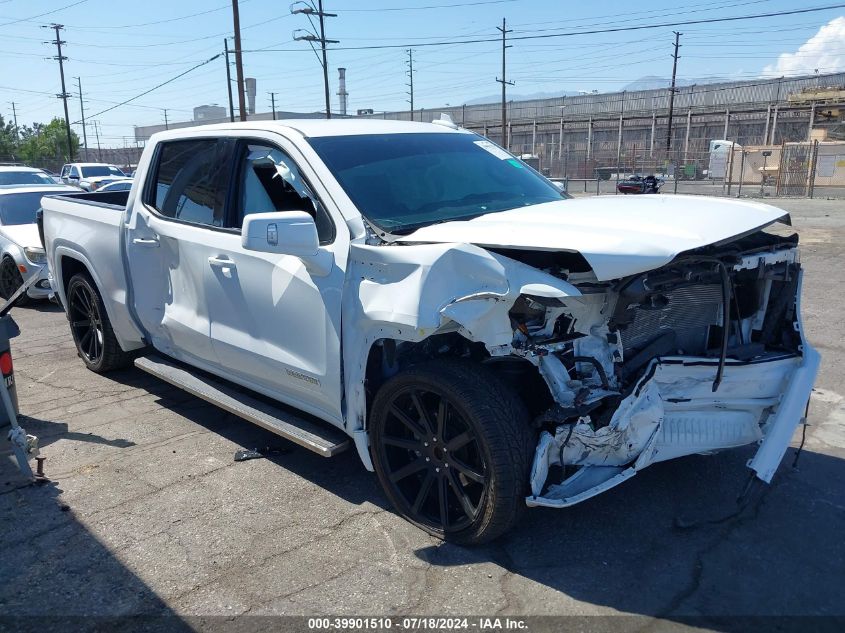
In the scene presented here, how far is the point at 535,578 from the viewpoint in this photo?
3008 mm

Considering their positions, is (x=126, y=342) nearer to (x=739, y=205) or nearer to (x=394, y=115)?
(x=739, y=205)

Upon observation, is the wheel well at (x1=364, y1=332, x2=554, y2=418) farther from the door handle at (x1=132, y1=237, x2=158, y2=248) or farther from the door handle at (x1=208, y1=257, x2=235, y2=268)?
the door handle at (x1=132, y1=237, x2=158, y2=248)

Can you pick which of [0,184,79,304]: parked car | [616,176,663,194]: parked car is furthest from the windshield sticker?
[616,176,663,194]: parked car

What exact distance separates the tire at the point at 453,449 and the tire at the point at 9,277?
794 cm

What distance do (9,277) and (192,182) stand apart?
6.60 metres

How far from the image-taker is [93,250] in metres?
5.37

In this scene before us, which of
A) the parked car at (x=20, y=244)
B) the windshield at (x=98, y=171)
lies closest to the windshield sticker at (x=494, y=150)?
the parked car at (x=20, y=244)

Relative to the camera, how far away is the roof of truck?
13.1 ft

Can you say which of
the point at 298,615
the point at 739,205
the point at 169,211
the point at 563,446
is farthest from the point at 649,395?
the point at 169,211

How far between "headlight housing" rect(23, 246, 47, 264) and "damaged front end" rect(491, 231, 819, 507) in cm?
808

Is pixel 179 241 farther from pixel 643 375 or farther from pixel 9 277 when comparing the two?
pixel 9 277

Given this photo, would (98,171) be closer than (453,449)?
No

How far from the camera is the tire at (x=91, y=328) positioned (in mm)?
5652

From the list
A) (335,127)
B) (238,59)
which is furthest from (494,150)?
(238,59)
